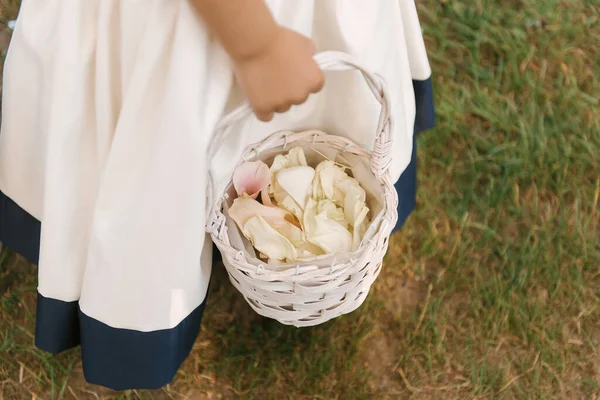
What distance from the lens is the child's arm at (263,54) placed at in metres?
0.59

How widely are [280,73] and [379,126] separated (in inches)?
7.4

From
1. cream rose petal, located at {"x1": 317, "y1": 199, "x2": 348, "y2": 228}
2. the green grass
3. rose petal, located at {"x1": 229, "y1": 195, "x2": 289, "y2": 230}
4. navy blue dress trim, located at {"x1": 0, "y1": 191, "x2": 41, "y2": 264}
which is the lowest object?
the green grass

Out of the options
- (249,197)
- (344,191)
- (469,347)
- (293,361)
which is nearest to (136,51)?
(249,197)

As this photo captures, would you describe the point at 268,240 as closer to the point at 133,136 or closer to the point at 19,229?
the point at 133,136

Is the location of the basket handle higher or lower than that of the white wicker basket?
higher

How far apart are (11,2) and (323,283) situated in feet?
3.62

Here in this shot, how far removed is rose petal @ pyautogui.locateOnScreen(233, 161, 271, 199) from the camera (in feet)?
2.80

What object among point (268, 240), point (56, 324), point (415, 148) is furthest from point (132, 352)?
point (415, 148)

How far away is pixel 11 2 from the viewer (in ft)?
4.49

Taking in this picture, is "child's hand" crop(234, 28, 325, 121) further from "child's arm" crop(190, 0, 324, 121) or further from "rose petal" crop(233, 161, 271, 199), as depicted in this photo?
"rose petal" crop(233, 161, 271, 199)

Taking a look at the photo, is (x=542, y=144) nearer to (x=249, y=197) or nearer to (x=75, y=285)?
(x=249, y=197)

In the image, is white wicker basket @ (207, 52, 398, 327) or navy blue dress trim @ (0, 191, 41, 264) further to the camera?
navy blue dress trim @ (0, 191, 41, 264)

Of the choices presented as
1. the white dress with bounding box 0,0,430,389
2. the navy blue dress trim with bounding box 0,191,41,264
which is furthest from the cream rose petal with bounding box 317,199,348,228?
the navy blue dress trim with bounding box 0,191,41,264

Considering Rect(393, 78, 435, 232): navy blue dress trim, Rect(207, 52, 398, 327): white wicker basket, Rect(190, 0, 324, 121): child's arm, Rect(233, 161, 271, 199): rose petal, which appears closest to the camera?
Rect(190, 0, 324, 121): child's arm
